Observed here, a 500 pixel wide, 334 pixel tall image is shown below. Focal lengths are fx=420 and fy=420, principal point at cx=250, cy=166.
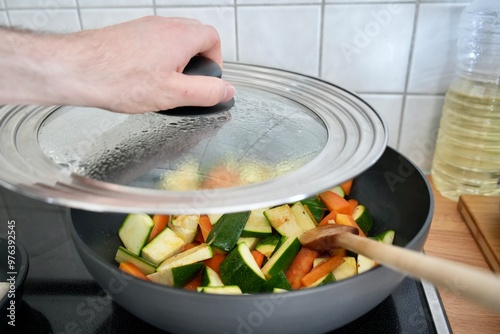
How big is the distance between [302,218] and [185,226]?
0.64ft

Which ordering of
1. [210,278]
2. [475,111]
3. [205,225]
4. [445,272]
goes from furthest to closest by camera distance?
[475,111], [205,225], [210,278], [445,272]

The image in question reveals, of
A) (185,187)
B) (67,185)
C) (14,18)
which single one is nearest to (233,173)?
(185,187)

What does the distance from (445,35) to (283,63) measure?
332 millimetres

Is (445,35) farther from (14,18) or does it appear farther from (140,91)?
(14,18)

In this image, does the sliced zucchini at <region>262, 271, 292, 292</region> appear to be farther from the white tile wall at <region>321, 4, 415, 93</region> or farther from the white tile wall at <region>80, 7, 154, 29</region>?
the white tile wall at <region>80, 7, 154, 29</region>

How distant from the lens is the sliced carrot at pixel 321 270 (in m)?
0.60

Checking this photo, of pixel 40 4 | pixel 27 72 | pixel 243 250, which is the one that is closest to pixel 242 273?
pixel 243 250

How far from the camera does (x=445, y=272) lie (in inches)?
14.7

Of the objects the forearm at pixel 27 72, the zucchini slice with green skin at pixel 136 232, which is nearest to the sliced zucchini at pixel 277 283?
the zucchini slice with green skin at pixel 136 232

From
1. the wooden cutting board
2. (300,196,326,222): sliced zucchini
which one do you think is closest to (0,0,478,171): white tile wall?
the wooden cutting board

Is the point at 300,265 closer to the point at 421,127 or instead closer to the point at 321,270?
the point at 321,270

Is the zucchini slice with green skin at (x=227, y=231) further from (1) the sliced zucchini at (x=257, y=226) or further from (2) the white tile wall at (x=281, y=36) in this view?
(2) the white tile wall at (x=281, y=36)

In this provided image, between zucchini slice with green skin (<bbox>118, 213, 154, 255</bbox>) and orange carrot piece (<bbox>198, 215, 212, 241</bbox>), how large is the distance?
0.27 feet

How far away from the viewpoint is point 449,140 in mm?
871
